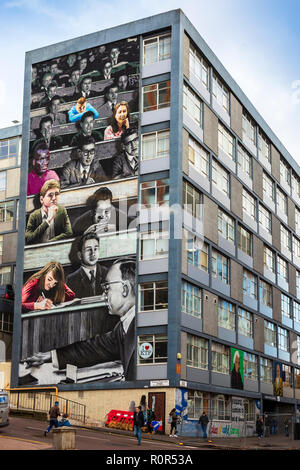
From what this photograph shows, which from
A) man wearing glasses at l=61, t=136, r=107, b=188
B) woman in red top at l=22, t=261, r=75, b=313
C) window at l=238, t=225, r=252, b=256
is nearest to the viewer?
woman in red top at l=22, t=261, r=75, b=313

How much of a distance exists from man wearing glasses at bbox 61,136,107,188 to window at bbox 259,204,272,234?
22681 millimetres

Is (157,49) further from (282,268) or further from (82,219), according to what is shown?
(282,268)

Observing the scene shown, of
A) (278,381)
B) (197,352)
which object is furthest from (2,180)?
(278,381)

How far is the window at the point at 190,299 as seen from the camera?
53406 mm

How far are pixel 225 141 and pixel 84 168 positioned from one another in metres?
14.6

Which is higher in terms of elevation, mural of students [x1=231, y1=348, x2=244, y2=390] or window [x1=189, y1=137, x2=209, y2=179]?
window [x1=189, y1=137, x2=209, y2=179]

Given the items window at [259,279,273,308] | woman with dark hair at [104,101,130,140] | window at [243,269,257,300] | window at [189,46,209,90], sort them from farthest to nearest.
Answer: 1. window at [259,279,273,308]
2. window at [243,269,257,300]
3. window at [189,46,209,90]
4. woman with dark hair at [104,101,130,140]

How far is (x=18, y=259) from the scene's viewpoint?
2349 inches

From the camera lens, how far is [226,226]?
2515 inches

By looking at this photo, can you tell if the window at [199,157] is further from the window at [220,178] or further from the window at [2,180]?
the window at [2,180]

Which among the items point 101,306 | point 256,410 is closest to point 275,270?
point 256,410

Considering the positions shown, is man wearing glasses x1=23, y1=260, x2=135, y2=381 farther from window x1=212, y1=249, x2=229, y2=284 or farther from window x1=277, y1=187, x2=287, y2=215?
window x1=277, y1=187, x2=287, y2=215

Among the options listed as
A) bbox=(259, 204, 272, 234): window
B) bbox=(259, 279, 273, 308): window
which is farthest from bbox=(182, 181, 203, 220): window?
bbox=(259, 204, 272, 234): window

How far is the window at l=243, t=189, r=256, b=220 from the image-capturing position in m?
69.9
